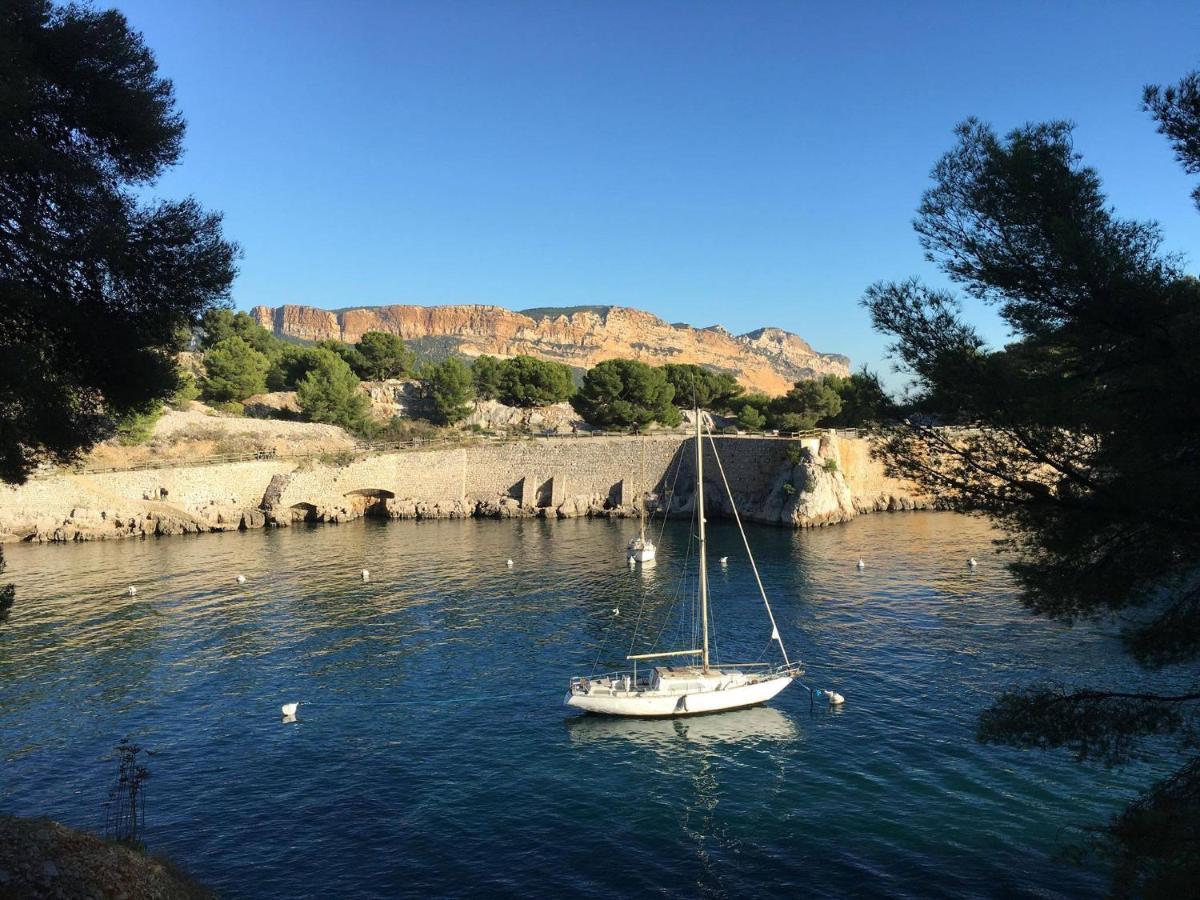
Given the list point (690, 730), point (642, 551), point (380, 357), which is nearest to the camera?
point (690, 730)

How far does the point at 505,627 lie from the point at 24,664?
47.7ft

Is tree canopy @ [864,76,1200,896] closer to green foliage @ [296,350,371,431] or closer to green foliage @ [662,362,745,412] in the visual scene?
green foliage @ [296,350,371,431]

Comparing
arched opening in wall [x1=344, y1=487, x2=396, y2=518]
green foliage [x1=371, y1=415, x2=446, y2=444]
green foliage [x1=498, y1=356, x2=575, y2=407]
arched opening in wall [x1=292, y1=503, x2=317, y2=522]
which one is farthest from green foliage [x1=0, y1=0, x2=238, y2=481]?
green foliage [x1=498, y1=356, x2=575, y2=407]

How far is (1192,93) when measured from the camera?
847 cm

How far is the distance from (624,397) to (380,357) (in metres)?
29.0

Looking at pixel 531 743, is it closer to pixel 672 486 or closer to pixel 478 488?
pixel 672 486

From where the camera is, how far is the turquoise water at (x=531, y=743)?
1294 cm

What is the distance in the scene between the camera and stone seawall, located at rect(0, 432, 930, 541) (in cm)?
4588

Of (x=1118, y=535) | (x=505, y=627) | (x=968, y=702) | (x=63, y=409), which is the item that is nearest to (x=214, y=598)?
(x=505, y=627)

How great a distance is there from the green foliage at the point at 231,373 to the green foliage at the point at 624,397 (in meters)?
29.4

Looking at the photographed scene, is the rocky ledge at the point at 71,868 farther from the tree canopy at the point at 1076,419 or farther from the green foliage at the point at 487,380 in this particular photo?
the green foliage at the point at 487,380

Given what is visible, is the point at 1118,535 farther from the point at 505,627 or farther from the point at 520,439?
the point at 520,439

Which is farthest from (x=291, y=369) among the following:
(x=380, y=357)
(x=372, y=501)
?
(x=372, y=501)

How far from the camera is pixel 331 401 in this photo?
208ft
